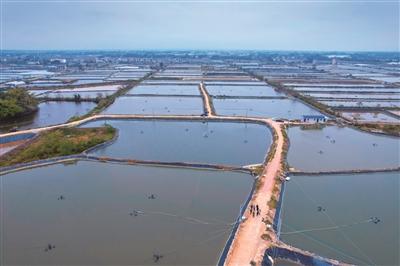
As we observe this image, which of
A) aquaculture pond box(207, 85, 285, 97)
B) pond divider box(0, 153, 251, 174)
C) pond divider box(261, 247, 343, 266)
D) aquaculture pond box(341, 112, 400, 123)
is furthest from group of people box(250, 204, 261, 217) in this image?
aquaculture pond box(207, 85, 285, 97)

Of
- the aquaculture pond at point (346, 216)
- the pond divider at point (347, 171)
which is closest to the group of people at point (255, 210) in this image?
the aquaculture pond at point (346, 216)

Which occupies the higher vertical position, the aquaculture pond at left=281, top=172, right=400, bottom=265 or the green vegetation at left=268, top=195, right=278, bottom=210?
the green vegetation at left=268, top=195, right=278, bottom=210

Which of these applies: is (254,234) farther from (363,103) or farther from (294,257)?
(363,103)

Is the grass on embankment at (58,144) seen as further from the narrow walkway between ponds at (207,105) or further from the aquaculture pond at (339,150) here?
the aquaculture pond at (339,150)

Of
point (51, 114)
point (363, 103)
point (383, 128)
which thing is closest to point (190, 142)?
point (383, 128)

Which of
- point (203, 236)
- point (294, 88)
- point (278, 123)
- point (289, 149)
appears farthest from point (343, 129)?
point (294, 88)

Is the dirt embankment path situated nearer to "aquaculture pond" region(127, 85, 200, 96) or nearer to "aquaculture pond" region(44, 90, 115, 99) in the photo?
"aquaculture pond" region(127, 85, 200, 96)

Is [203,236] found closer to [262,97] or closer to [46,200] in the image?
[46,200]
